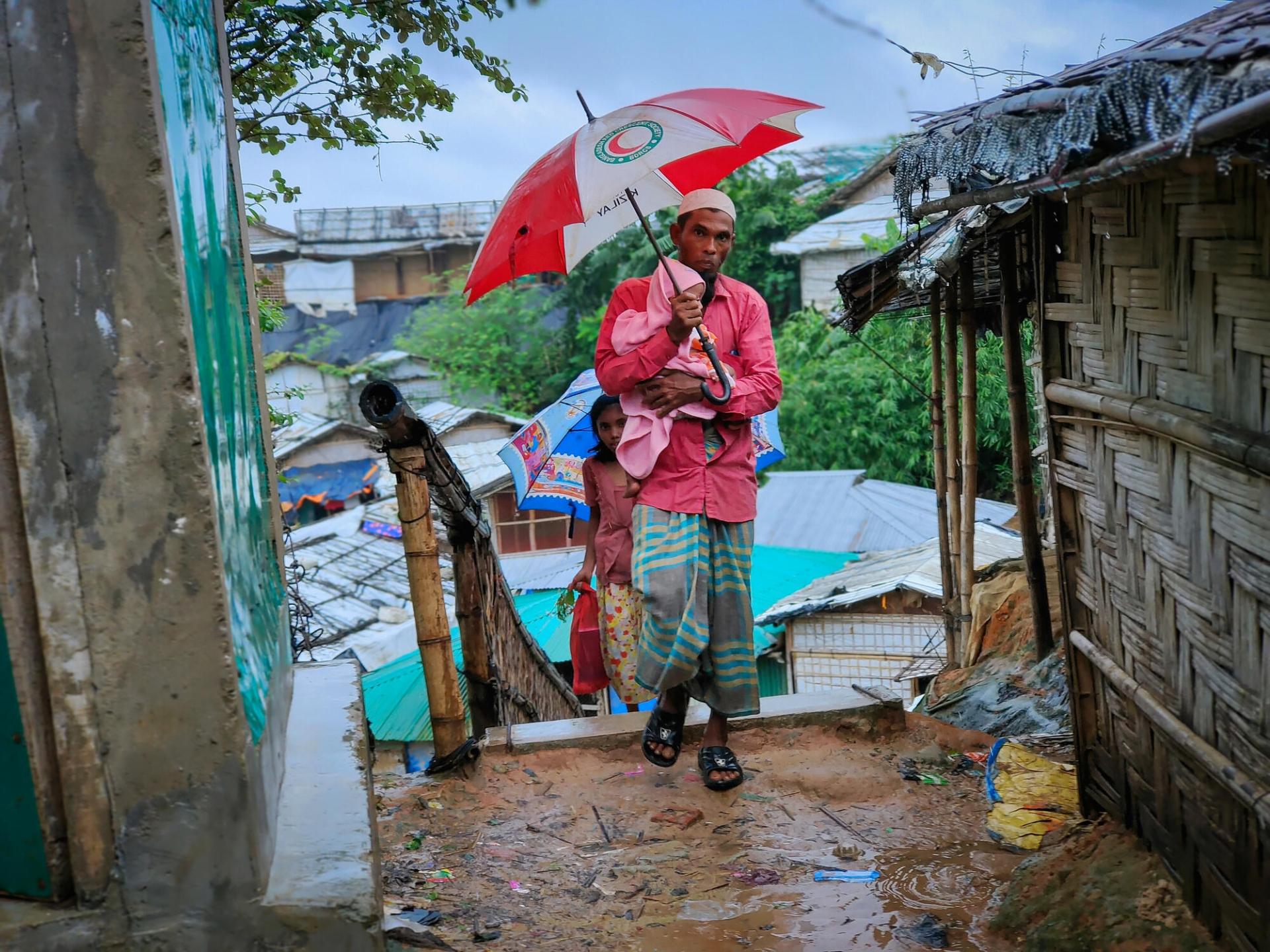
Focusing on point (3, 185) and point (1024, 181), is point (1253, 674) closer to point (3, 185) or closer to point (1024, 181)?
point (1024, 181)

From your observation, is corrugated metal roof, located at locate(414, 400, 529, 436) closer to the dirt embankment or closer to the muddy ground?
the muddy ground

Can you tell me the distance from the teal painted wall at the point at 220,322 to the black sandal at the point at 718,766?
5.02ft

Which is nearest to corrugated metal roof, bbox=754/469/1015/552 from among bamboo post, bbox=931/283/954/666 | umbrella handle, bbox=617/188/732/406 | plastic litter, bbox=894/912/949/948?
bamboo post, bbox=931/283/954/666

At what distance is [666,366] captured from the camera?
3.75 m

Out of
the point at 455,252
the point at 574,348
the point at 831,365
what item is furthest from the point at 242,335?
the point at 455,252

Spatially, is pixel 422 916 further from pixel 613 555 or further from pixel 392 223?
pixel 392 223

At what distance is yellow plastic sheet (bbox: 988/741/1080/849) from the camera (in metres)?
3.54

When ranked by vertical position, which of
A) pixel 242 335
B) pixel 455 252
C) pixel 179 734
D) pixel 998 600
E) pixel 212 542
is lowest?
pixel 998 600

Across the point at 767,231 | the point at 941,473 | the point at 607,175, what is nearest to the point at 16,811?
the point at 607,175

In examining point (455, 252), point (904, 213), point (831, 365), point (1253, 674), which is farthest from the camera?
point (455, 252)

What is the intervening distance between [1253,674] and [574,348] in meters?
23.4

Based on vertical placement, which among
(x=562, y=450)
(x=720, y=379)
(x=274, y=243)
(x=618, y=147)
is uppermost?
(x=274, y=243)

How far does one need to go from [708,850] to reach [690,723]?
94 centimetres

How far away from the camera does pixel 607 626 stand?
4.45 meters
